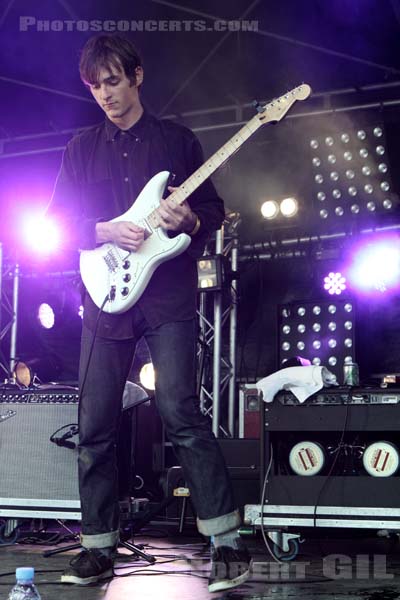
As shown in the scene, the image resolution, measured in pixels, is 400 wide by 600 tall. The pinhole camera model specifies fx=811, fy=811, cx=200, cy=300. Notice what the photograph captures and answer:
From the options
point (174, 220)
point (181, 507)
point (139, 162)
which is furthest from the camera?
point (181, 507)

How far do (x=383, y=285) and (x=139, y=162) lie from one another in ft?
12.7

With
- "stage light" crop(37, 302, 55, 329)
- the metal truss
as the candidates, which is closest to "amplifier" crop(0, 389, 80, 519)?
the metal truss

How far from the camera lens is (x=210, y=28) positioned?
6223 millimetres

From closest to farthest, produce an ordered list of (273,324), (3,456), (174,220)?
1. (174,220)
2. (3,456)
3. (273,324)

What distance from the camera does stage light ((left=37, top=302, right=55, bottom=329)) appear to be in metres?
7.73

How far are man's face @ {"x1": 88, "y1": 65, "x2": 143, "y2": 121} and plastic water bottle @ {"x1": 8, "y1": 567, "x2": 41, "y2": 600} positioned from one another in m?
1.53

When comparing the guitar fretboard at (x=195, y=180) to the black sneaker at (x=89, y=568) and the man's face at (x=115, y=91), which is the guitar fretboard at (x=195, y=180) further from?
the black sneaker at (x=89, y=568)

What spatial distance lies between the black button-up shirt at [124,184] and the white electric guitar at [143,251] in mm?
45

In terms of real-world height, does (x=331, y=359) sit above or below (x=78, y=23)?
below

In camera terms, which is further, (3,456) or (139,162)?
(3,456)

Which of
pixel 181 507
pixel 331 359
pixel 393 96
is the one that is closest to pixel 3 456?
pixel 181 507

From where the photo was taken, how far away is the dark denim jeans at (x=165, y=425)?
2.48 meters

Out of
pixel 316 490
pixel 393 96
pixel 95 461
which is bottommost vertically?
pixel 316 490

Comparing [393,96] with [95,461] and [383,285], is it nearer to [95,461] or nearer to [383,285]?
[383,285]
